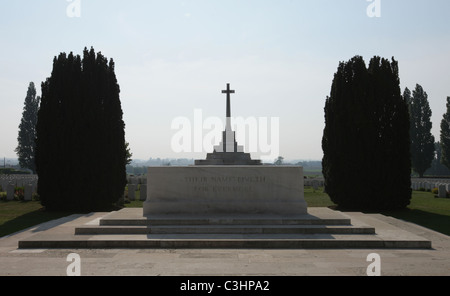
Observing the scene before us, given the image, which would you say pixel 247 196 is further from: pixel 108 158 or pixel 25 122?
pixel 25 122

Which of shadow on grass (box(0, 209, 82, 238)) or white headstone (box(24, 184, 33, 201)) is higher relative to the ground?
white headstone (box(24, 184, 33, 201))

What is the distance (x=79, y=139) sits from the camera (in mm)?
15133

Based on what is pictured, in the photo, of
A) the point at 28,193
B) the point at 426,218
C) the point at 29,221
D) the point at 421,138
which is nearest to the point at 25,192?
the point at 28,193

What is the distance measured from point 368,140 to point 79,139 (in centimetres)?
1193

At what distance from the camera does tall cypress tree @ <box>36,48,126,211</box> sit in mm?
14914

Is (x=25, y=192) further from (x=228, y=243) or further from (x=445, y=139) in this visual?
(x=445, y=139)

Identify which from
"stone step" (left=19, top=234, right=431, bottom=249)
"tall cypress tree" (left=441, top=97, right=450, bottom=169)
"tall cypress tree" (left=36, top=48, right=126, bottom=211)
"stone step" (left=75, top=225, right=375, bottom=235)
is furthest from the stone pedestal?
"tall cypress tree" (left=441, top=97, right=450, bottom=169)

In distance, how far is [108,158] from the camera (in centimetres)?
1557

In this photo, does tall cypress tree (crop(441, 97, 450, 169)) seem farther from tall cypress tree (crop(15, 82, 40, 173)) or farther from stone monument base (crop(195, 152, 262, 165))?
tall cypress tree (crop(15, 82, 40, 173))

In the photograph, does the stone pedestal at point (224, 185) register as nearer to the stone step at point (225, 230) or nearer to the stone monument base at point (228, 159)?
the stone step at point (225, 230)

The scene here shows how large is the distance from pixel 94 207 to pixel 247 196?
7.43 m

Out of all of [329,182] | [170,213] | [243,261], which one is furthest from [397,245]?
[329,182]

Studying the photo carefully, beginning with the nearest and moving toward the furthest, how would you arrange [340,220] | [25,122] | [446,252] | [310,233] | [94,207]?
[446,252] → [310,233] → [340,220] → [94,207] → [25,122]

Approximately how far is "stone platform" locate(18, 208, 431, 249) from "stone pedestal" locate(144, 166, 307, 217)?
816 mm
